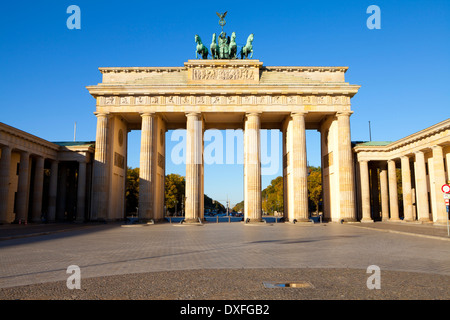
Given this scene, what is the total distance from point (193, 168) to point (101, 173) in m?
11.0

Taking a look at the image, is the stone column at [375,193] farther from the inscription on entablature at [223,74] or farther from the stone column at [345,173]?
the inscription on entablature at [223,74]

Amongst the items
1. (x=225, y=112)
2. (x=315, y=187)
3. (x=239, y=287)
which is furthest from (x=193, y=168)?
(x=315, y=187)

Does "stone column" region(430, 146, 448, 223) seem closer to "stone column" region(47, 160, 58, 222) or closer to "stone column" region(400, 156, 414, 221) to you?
"stone column" region(400, 156, 414, 221)

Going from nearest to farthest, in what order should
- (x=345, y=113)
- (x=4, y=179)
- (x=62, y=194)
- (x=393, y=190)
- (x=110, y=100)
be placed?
(x=4, y=179), (x=345, y=113), (x=110, y=100), (x=393, y=190), (x=62, y=194)

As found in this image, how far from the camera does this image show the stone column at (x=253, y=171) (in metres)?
41.8

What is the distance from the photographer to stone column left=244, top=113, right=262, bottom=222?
137 ft

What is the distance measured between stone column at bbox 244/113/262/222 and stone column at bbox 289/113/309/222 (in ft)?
13.9

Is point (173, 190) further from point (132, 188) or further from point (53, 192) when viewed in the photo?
point (53, 192)

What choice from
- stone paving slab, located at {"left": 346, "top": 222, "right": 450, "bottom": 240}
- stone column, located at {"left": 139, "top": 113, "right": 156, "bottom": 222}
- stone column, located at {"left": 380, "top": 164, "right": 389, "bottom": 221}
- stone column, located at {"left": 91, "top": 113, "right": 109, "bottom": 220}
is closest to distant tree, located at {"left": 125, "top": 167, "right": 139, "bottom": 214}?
stone column, located at {"left": 91, "top": 113, "right": 109, "bottom": 220}

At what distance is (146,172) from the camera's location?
139ft

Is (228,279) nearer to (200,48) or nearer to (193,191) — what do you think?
(193,191)
